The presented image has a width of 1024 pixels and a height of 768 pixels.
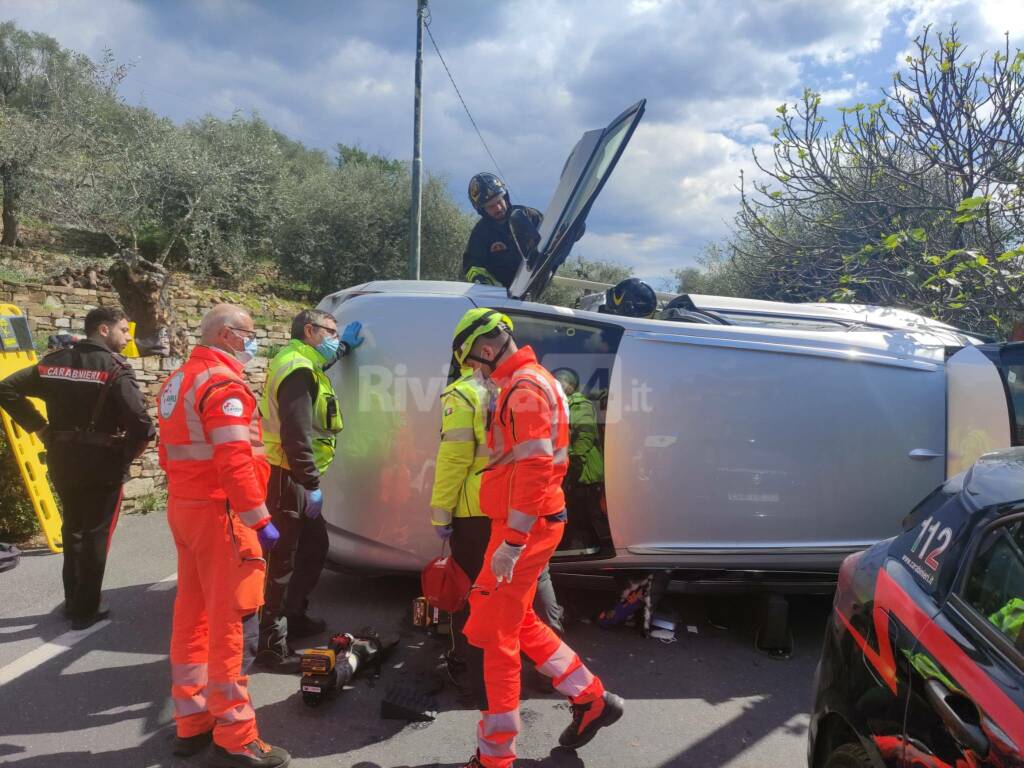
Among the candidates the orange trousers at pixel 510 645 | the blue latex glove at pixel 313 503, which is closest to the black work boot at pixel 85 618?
the blue latex glove at pixel 313 503

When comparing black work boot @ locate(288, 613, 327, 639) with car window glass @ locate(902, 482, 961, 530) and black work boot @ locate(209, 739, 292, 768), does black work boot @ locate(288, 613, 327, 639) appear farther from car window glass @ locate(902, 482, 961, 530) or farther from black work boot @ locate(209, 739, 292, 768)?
car window glass @ locate(902, 482, 961, 530)

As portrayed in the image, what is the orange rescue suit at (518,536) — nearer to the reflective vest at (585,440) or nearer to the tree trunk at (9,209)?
the reflective vest at (585,440)

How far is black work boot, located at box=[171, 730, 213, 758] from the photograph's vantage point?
261 cm

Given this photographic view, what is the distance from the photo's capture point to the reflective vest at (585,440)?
3.52 metres

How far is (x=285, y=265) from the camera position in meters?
20.5

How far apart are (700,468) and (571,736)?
147cm

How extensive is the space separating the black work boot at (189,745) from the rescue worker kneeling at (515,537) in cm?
111

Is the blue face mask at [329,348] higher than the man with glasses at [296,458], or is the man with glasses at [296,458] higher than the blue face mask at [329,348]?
the blue face mask at [329,348]

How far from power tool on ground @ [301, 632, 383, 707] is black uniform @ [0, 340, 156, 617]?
1.62m

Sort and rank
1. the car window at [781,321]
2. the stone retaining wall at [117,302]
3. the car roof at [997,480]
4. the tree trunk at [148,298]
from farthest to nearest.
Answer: the tree trunk at [148,298] → the stone retaining wall at [117,302] → the car window at [781,321] → the car roof at [997,480]

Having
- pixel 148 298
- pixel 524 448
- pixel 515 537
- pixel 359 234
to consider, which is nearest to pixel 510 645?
pixel 515 537

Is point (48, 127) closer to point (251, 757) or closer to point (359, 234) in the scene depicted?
point (359, 234)

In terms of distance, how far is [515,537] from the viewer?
2.43 meters

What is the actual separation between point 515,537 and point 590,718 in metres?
0.87
